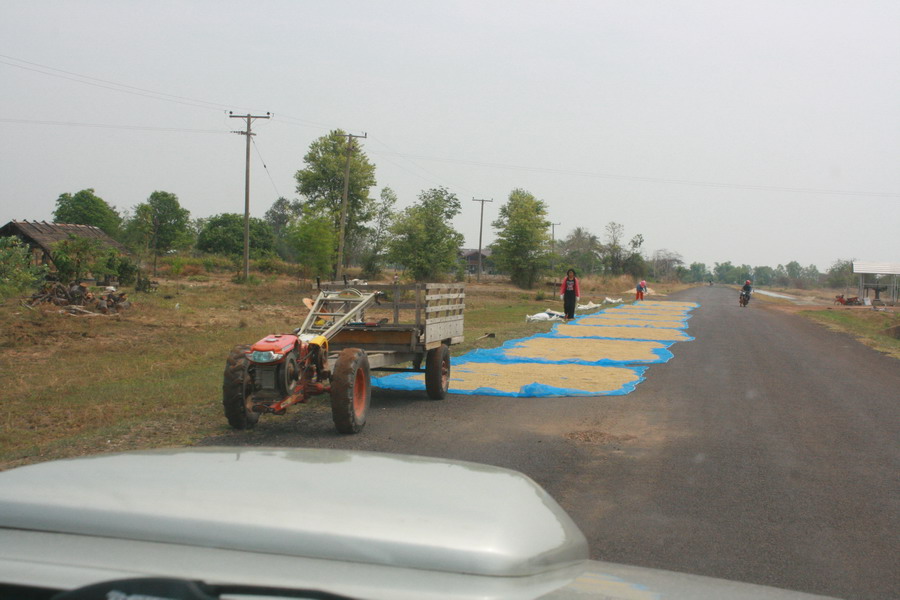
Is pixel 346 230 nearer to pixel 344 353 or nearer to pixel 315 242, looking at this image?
pixel 315 242

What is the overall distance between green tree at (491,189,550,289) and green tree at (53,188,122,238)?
4078 cm

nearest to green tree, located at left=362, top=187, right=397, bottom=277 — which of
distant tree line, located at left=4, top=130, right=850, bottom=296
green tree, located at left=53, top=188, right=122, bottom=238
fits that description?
distant tree line, located at left=4, top=130, right=850, bottom=296

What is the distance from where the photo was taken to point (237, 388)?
25.7ft

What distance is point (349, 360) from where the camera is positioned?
27.0ft

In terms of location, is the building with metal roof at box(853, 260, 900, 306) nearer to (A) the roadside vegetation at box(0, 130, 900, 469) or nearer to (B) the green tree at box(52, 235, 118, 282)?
(A) the roadside vegetation at box(0, 130, 900, 469)

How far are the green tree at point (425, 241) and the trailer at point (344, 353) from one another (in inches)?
1927

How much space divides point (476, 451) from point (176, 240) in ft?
258

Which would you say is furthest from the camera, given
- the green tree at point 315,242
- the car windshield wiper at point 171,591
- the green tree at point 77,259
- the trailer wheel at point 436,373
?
the green tree at point 315,242

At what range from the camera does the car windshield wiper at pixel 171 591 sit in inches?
50.1

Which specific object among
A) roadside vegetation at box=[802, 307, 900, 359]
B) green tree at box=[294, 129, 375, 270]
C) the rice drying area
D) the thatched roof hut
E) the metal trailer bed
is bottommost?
the rice drying area

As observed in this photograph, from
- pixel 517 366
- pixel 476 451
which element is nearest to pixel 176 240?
pixel 517 366

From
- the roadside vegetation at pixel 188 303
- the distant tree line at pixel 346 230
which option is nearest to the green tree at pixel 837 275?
the distant tree line at pixel 346 230

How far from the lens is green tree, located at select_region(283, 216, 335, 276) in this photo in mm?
52031

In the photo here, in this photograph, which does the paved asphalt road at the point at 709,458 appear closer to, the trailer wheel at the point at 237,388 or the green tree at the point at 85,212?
the trailer wheel at the point at 237,388
